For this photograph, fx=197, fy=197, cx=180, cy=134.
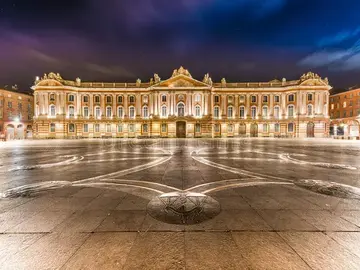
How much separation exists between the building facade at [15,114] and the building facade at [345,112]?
280 ft

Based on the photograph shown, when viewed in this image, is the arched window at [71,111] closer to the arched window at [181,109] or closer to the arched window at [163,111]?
the arched window at [163,111]

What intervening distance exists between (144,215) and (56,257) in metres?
1.73

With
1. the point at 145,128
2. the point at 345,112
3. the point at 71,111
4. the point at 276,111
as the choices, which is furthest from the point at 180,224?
the point at 345,112

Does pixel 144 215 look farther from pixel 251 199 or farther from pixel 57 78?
pixel 57 78

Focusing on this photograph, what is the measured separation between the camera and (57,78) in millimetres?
49781

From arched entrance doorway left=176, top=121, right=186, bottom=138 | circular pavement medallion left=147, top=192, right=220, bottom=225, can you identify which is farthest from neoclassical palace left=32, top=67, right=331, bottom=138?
circular pavement medallion left=147, top=192, right=220, bottom=225

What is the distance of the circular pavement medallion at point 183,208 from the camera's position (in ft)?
13.3

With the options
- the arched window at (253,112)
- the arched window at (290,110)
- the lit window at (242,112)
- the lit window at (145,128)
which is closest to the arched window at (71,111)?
the lit window at (145,128)

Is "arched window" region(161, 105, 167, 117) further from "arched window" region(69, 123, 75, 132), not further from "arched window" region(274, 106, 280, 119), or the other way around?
"arched window" region(274, 106, 280, 119)

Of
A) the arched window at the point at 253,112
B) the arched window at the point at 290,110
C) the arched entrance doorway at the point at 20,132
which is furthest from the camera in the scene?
the arched entrance doorway at the point at 20,132

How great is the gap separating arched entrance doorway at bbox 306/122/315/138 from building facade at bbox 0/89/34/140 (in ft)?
240

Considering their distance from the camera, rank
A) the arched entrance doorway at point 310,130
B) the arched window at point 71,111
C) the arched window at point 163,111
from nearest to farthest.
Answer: the arched entrance doorway at point 310,130 → the arched window at point 163,111 → the arched window at point 71,111

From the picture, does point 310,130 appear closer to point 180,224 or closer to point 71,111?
point 180,224

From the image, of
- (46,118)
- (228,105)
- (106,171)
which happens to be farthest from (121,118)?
(106,171)
